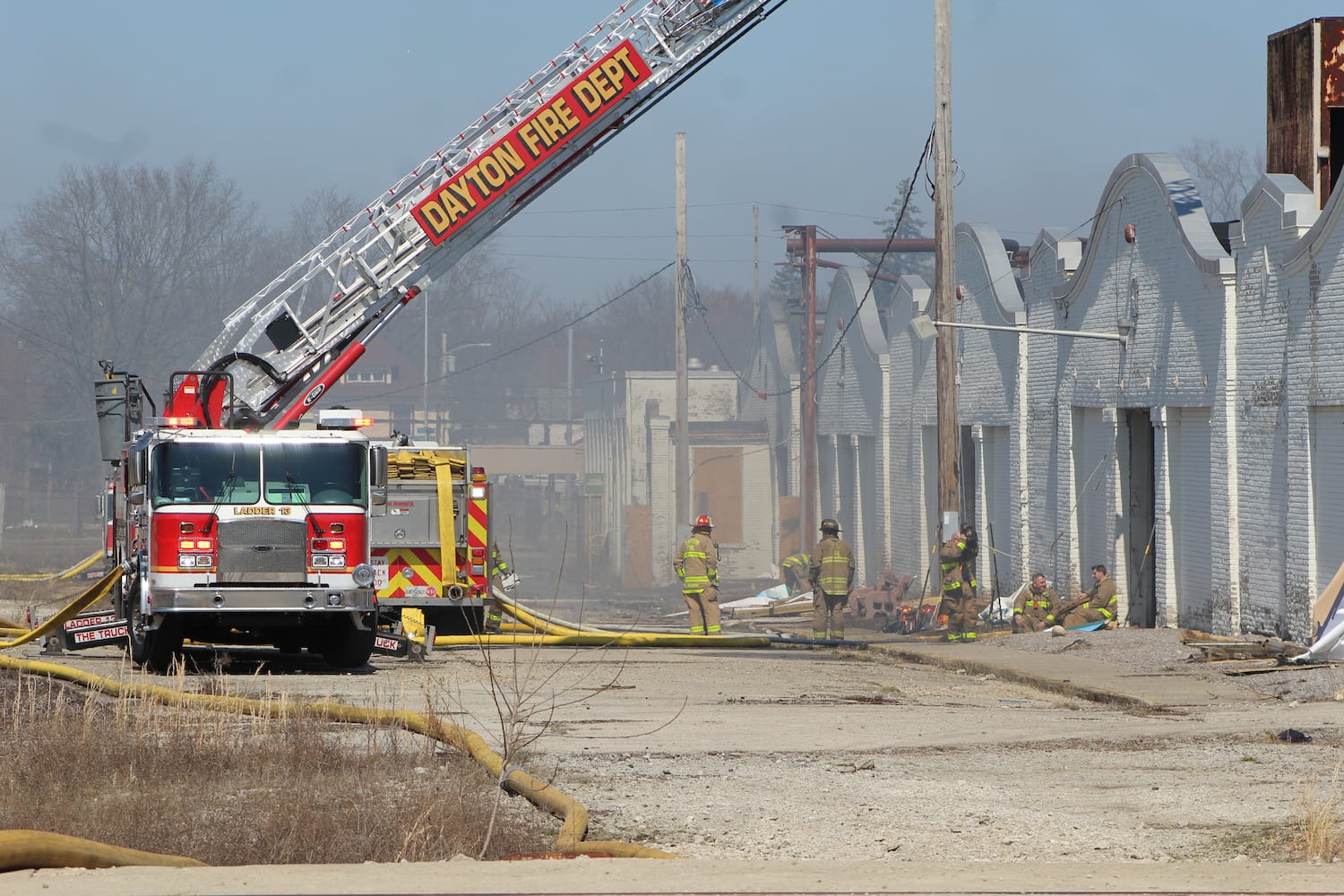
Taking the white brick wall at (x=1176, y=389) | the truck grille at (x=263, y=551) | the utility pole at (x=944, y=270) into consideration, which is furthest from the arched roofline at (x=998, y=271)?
the truck grille at (x=263, y=551)

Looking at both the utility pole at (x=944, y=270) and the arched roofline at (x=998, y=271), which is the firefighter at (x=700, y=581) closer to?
the utility pole at (x=944, y=270)

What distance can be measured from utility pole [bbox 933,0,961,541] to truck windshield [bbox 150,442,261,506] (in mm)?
10750

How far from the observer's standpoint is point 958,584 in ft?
70.8

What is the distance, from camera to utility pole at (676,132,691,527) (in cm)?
3828

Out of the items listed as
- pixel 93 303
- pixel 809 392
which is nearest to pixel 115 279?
pixel 93 303

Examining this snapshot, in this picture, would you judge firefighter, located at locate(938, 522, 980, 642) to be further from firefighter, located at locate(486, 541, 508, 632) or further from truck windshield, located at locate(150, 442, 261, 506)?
truck windshield, located at locate(150, 442, 261, 506)

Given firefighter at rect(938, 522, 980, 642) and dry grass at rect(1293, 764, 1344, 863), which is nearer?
dry grass at rect(1293, 764, 1344, 863)

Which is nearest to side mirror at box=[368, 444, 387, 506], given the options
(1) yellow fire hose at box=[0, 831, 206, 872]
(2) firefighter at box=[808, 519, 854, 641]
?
(1) yellow fire hose at box=[0, 831, 206, 872]

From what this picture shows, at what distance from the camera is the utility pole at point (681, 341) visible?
126ft

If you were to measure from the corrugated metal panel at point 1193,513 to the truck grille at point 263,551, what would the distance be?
11169 millimetres

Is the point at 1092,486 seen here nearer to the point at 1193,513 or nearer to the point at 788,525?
the point at 1193,513

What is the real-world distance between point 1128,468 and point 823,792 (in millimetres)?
15338

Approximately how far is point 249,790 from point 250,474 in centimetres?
648

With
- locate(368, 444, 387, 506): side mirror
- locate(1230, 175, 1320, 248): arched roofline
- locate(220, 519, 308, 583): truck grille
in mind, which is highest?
locate(1230, 175, 1320, 248): arched roofline
